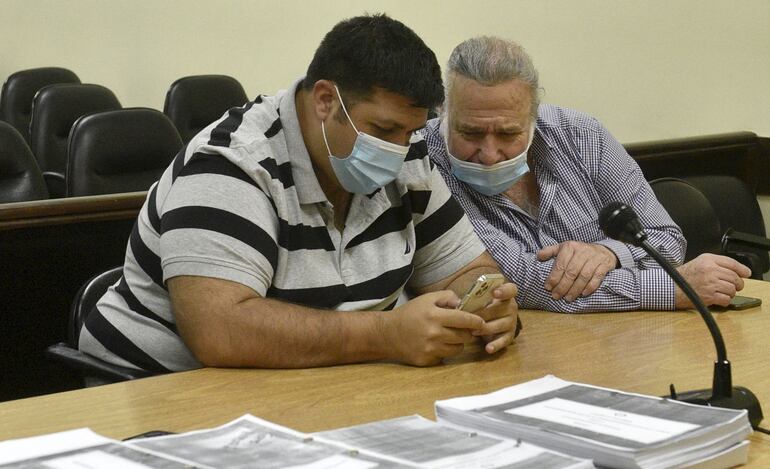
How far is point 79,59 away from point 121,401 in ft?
16.4

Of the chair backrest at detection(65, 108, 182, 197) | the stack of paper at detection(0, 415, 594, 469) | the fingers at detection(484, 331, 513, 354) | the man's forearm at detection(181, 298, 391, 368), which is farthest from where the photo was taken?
the chair backrest at detection(65, 108, 182, 197)

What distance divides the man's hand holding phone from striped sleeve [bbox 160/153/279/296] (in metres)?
0.37

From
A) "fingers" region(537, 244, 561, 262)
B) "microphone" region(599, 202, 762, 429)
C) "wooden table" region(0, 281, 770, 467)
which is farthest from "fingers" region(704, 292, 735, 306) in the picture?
"microphone" region(599, 202, 762, 429)

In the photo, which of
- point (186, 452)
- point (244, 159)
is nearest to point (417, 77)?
point (244, 159)

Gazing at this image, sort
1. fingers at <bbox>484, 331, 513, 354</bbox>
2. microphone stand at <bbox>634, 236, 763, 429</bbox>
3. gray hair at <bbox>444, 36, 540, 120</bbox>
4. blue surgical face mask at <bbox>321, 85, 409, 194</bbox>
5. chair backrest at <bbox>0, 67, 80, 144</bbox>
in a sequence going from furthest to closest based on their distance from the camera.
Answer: chair backrest at <bbox>0, 67, 80, 144</bbox> → gray hair at <bbox>444, 36, 540, 120</bbox> → blue surgical face mask at <bbox>321, 85, 409, 194</bbox> → fingers at <bbox>484, 331, 513, 354</bbox> → microphone stand at <bbox>634, 236, 763, 429</bbox>

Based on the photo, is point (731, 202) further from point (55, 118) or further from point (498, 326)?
point (55, 118)

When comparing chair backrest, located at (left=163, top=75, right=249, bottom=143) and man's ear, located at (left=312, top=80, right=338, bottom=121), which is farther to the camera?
Answer: chair backrest, located at (left=163, top=75, right=249, bottom=143)

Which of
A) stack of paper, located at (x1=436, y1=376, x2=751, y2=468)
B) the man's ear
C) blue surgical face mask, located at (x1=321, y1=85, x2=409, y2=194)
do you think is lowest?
stack of paper, located at (x1=436, y1=376, x2=751, y2=468)

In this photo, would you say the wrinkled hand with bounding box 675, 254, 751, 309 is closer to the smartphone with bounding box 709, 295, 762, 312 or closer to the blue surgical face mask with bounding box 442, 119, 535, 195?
the smartphone with bounding box 709, 295, 762, 312

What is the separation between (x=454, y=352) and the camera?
1806mm

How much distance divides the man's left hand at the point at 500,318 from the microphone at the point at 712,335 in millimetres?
431

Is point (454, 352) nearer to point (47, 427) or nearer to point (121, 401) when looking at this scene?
point (121, 401)

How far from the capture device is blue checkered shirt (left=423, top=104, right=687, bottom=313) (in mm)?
2330

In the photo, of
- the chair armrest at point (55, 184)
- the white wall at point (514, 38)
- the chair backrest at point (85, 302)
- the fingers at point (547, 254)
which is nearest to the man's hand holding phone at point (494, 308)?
the fingers at point (547, 254)
